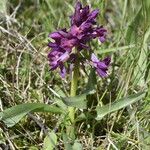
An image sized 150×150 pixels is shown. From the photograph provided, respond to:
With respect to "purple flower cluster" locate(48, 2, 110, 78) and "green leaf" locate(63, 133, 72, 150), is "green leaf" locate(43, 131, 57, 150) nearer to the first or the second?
"green leaf" locate(63, 133, 72, 150)

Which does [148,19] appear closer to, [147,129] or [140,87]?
[140,87]

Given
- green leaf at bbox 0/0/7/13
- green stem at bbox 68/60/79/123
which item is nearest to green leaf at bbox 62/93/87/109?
green stem at bbox 68/60/79/123

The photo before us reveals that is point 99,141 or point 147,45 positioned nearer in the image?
point 99,141

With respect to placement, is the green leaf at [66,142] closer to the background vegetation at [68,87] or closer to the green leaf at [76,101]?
the background vegetation at [68,87]

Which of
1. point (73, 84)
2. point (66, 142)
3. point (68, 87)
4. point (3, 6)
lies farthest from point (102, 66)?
point (3, 6)

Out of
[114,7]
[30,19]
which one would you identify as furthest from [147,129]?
[114,7]

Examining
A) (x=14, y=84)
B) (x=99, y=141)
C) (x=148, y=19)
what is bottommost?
(x=99, y=141)
